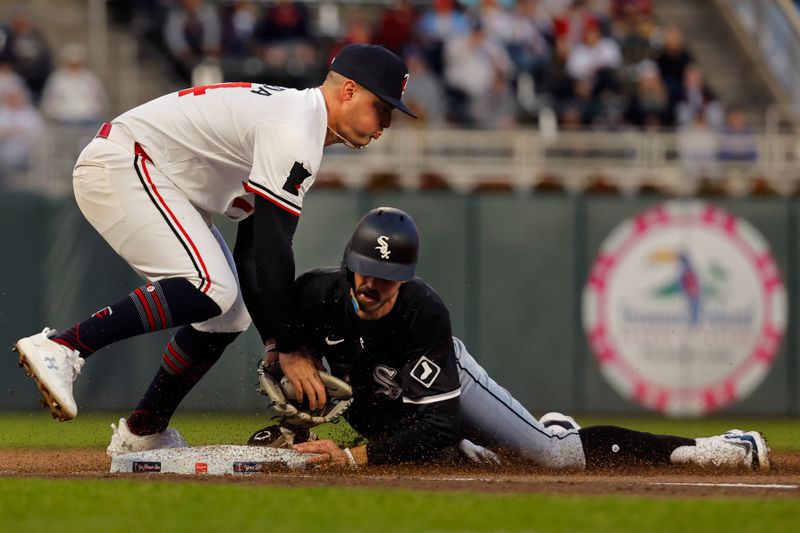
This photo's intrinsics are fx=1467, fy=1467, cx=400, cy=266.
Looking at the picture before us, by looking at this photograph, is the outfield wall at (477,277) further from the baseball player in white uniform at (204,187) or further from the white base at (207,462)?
the baseball player in white uniform at (204,187)

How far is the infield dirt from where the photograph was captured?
6.21 meters

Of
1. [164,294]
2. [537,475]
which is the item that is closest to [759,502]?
[537,475]

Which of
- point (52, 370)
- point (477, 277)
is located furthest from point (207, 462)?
point (477, 277)

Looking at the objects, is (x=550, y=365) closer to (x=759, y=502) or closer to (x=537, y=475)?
(x=537, y=475)

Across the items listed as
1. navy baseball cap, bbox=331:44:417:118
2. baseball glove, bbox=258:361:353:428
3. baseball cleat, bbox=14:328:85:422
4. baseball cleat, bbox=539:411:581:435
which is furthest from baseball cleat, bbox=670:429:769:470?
baseball cleat, bbox=14:328:85:422

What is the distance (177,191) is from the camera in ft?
22.3

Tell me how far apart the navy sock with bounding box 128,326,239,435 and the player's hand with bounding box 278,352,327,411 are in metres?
0.73

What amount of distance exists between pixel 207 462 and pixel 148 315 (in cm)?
78

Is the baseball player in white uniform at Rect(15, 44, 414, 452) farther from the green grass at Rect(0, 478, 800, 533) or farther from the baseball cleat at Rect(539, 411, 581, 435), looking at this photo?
the baseball cleat at Rect(539, 411, 581, 435)

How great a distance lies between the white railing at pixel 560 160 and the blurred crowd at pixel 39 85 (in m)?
2.50

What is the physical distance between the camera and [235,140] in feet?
21.8

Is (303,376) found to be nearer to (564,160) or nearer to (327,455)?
(327,455)

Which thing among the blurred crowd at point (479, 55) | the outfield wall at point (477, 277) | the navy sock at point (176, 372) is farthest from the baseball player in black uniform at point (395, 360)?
the blurred crowd at point (479, 55)

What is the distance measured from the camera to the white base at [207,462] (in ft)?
22.3
